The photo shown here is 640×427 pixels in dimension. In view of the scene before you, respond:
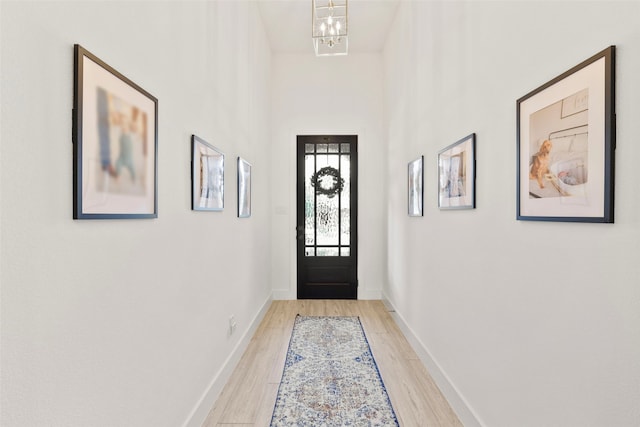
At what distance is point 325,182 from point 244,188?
1884 millimetres

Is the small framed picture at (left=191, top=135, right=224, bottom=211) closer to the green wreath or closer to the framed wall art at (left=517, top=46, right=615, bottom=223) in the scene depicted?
the framed wall art at (left=517, top=46, right=615, bottom=223)

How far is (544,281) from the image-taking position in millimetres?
1319

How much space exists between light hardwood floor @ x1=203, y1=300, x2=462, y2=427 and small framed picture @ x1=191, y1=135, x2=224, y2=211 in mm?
1259

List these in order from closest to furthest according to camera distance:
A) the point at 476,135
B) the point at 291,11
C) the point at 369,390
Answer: the point at 476,135
the point at 369,390
the point at 291,11

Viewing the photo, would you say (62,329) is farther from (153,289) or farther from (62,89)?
(62,89)

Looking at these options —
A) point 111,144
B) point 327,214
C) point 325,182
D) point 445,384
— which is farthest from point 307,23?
point 445,384

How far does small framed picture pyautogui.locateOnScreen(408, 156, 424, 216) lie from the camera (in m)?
3.00

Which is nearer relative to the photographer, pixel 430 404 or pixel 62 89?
pixel 62 89

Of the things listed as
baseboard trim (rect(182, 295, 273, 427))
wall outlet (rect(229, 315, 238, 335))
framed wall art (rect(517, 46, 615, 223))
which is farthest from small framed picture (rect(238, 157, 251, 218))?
framed wall art (rect(517, 46, 615, 223))

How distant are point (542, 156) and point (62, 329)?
66.1 inches

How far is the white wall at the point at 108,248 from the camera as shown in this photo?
83 cm

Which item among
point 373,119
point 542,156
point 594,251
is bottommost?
point 594,251

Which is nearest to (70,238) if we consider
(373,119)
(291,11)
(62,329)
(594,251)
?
(62,329)

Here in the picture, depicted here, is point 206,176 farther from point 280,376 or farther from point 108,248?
point 280,376
